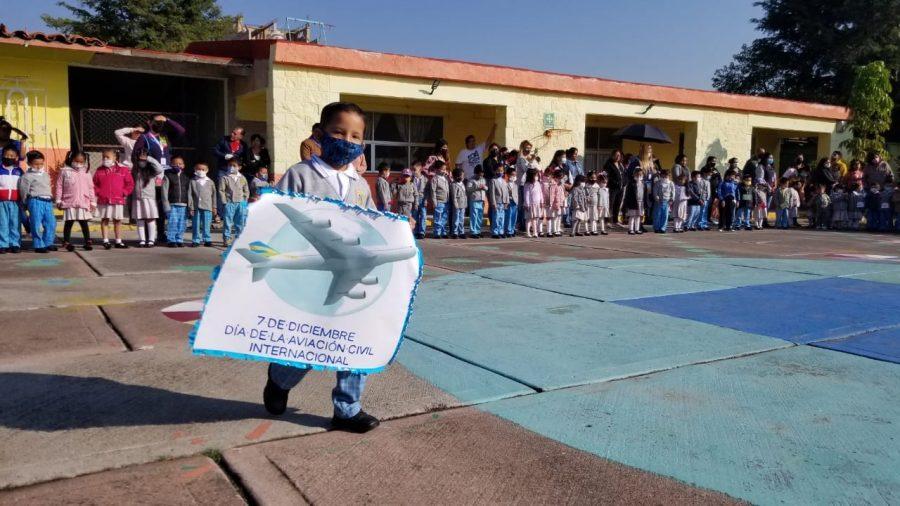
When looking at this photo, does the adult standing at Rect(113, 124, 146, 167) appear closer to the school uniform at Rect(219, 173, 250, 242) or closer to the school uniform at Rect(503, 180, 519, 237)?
the school uniform at Rect(219, 173, 250, 242)

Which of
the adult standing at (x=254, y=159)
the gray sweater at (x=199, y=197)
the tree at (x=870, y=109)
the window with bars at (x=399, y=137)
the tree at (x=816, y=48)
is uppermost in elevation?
the tree at (x=816, y=48)

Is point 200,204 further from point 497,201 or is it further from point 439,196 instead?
point 497,201

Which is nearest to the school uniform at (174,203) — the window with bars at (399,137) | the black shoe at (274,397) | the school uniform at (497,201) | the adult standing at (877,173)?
the school uniform at (497,201)

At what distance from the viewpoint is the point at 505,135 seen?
1733 cm

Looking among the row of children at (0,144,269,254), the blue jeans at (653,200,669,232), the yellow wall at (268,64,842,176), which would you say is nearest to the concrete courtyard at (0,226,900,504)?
the row of children at (0,144,269,254)

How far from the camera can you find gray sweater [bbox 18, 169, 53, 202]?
10.3m

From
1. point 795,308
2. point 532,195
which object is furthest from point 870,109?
point 795,308

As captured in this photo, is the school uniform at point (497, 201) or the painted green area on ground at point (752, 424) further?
the school uniform at point (497, 201)

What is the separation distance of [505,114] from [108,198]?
9.38 m

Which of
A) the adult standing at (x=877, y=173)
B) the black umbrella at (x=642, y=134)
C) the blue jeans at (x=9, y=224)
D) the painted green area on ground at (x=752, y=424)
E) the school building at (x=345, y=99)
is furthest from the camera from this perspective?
the adult standing at (x=877, y=173)

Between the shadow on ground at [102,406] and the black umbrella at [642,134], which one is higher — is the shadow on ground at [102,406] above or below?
below

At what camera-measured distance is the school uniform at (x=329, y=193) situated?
3.64 m

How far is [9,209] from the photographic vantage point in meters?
10.3

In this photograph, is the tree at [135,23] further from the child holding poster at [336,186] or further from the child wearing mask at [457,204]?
the child holding poster at [336,186]
